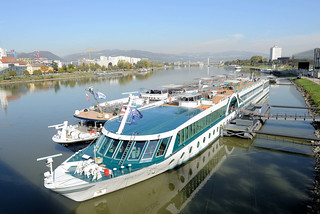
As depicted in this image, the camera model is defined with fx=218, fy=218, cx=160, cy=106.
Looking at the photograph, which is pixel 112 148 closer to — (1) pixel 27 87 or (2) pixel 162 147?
(2) pixel 162 147

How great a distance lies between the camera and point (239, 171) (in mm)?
17797

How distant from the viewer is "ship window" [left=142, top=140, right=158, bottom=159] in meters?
14.6

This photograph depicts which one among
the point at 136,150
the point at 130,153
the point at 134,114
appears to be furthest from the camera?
the point at 134,114

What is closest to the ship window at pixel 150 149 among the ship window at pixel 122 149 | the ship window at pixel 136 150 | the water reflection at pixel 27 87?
the ship window at pixel 136 150

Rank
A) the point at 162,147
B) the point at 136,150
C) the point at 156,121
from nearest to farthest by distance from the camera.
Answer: the point at 136,150
the point at 162,147
the point at 156,121

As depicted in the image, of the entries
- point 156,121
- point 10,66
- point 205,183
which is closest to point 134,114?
point 156,121

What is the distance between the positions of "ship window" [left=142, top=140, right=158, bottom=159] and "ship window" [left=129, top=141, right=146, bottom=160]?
394 mm

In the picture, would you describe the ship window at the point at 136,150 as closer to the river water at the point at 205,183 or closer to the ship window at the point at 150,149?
the ship window at the point at 150,149

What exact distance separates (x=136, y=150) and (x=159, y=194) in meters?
3.43

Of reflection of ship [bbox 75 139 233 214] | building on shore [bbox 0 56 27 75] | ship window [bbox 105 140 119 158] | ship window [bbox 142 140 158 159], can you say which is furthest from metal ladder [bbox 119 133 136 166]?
building on shore [bbox 0 56 27 75]

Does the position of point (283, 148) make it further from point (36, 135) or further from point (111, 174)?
point (36, 135)

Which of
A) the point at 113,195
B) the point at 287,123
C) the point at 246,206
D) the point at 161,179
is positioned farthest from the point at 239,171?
the point at 287,123

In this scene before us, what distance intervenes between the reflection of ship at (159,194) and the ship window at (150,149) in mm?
2346

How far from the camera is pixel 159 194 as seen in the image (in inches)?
586
